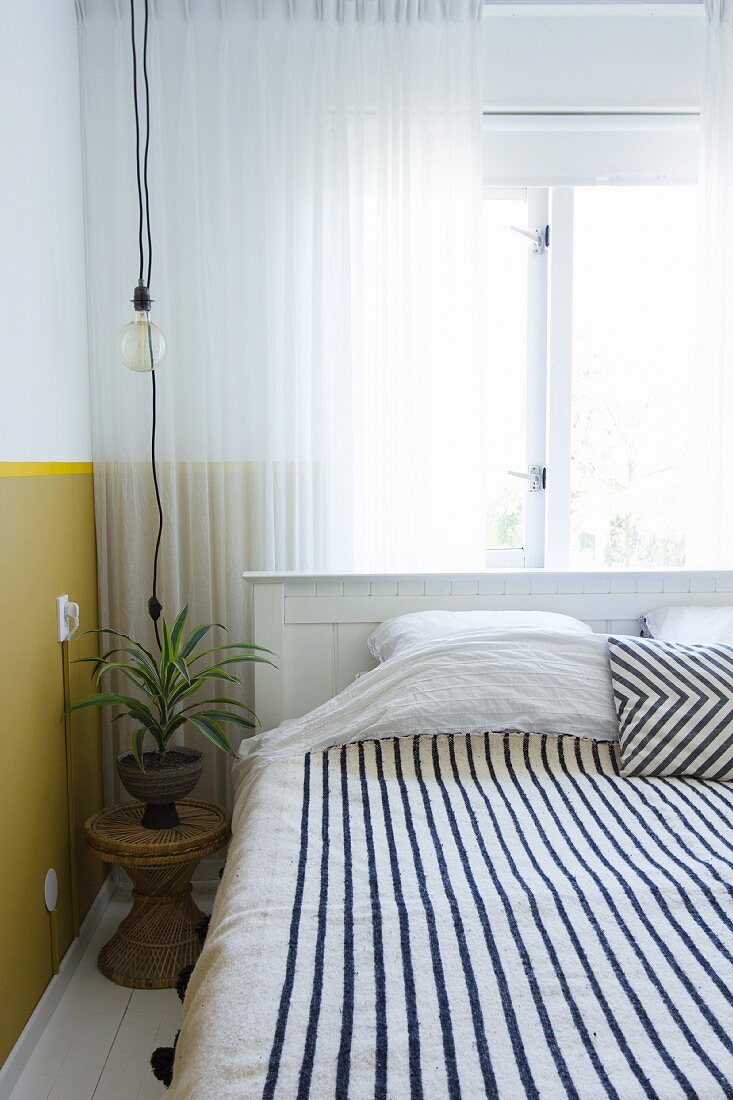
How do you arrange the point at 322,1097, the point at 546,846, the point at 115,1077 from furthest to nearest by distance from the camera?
the point at 115,1077
the point at 546,846
the point at 322,1097

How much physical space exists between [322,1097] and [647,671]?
4.07 ft

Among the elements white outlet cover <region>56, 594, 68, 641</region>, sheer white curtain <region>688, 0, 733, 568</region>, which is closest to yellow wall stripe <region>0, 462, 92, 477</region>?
white outlet cover <region>56, 594, 68, 641</region>

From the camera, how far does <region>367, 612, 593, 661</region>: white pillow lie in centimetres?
211

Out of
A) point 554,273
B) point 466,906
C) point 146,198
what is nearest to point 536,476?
point 554,273

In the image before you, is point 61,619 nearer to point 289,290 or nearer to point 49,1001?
point 49,1001

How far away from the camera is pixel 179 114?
96.7 inches

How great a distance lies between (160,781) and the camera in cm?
210

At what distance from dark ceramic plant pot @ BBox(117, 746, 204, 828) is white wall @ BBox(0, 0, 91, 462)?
0.72m

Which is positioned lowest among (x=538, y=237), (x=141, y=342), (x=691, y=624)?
(x=691, y=624)

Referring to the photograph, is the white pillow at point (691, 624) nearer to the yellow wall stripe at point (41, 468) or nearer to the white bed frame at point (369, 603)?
the white bed frame at point (369, 603)

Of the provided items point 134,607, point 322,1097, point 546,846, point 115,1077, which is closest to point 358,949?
point 322,1097

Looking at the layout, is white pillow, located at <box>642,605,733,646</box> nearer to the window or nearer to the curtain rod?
the window

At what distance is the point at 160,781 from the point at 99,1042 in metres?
0.53

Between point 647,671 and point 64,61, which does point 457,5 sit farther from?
point 647,671
